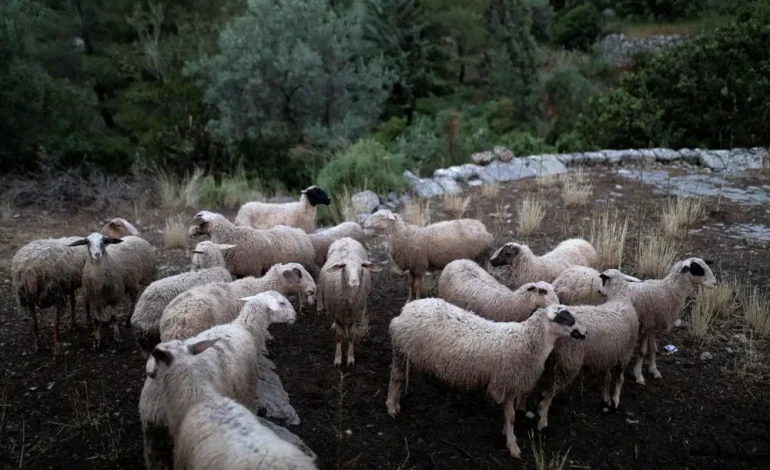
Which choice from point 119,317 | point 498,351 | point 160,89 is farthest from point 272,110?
point 498,351

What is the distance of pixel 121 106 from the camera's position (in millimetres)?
15727

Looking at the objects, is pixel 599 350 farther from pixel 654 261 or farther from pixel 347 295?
pixel 654 261

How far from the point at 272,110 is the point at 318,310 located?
8844 millimetres

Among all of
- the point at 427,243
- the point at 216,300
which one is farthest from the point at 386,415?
the point at 427,243

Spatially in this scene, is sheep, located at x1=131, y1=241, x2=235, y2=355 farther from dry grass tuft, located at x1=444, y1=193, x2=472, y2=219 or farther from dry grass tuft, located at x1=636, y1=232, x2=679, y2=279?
dry grass tuft, located at x1=636, y1=232, x2=679, y2=279

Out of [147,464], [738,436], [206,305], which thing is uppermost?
[206,305]

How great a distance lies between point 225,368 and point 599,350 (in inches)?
123

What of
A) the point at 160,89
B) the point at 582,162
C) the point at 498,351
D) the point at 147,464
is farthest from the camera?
the point at 160,89

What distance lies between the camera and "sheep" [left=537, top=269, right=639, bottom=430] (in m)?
5.25

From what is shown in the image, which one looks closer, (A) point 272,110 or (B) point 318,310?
(B) point 318,310

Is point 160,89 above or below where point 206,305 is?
above

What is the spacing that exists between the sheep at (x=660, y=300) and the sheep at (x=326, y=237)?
383cm

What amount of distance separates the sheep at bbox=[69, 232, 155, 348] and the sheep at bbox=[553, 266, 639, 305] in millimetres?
4551

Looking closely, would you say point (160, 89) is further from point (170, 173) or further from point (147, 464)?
point (147, 464)
